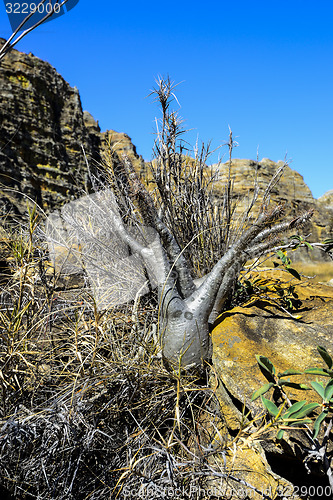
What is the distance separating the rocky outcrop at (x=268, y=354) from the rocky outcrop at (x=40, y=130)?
49.6ft

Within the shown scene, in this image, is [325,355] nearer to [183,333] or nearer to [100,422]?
[183,333]

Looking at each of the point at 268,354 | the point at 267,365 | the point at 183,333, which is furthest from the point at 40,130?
the point at 267,365

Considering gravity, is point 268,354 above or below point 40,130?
below

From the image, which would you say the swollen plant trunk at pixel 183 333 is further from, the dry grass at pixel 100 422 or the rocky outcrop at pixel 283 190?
the rocky outcrop at pixel 283 190

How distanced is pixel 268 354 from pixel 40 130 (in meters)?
20.2

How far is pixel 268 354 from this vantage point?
4.80 feet

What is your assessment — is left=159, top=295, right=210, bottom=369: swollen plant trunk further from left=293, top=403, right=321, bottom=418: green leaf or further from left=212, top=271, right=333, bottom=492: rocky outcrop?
left=293, top=403, right=321, bottom=418: green leaf

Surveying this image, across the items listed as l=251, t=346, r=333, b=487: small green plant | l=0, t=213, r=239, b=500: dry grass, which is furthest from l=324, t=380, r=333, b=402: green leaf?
l=0, t=213, r=239, b=500: dry grass

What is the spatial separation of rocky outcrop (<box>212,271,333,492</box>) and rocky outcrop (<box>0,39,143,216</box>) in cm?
1512

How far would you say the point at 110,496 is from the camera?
117 cm

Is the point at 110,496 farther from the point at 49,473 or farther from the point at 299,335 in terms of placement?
the point at 299,335

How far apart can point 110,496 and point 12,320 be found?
961mm

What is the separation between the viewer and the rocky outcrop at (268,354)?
1.18 m

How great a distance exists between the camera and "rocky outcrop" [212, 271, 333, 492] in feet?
Answer: 3.86
